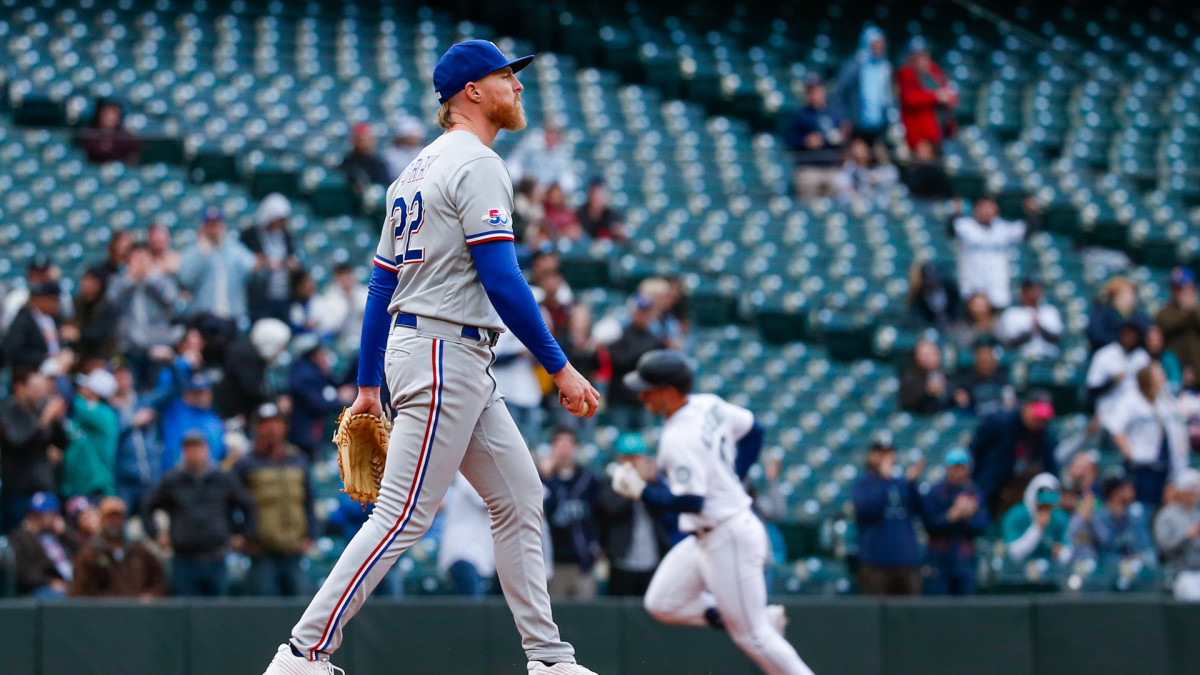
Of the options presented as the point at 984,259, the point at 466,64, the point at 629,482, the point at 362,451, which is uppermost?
the point at 984,259

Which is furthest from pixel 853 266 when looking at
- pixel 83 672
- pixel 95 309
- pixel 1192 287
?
pixel 83 672

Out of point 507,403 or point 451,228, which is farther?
point 507,403

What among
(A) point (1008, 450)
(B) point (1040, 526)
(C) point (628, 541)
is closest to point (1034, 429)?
(A) point (1008, 450)

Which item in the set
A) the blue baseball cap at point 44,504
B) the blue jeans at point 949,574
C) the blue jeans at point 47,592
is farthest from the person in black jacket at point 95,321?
the blue jeans at point 949,574

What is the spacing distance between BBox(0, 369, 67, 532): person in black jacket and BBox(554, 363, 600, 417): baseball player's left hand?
18.8 feet

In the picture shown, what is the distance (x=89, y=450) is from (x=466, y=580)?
2.43 m

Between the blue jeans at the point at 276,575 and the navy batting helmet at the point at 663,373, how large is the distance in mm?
3146

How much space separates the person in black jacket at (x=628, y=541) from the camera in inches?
376

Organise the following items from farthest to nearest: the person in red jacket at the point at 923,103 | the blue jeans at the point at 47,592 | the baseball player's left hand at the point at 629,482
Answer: the person in red jacket at the point at 923,103 → the blue jeans at the point at 47,592 → the baseball player's left hand at the point at 629,482

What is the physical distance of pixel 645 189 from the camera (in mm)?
14922

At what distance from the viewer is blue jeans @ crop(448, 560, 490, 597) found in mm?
9422

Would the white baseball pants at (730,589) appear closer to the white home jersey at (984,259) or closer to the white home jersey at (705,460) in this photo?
the white home jersey at (705,460)

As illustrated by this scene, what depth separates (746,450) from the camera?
23.8 feet

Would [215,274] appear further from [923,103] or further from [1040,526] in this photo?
[923,103]
